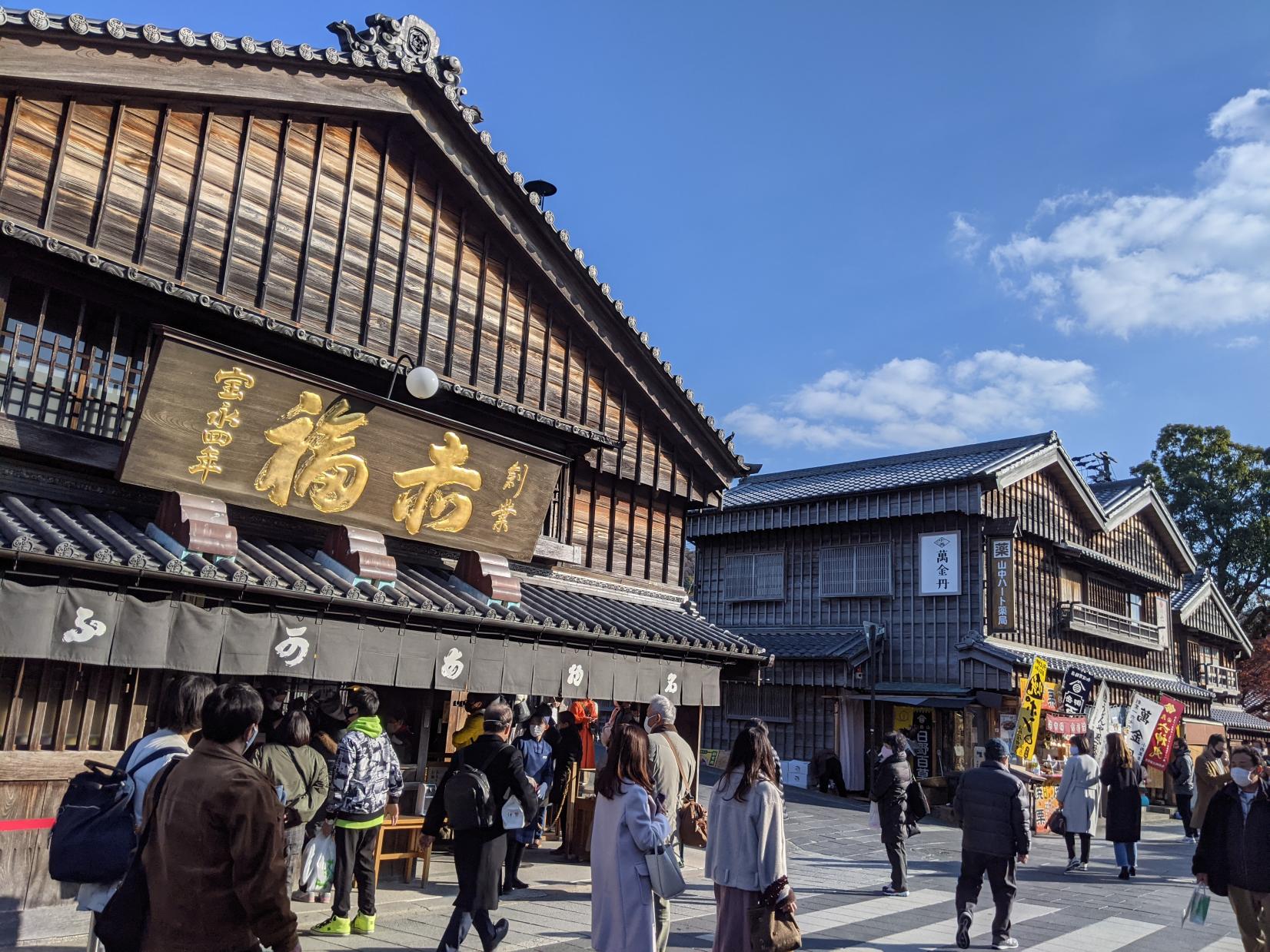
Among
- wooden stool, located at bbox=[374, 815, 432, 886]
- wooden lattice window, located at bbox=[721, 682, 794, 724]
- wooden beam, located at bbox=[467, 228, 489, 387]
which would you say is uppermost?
wooden beam, located at bbox=[467, 228, 489, 387]

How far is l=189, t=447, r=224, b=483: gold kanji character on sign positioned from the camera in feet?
30.6

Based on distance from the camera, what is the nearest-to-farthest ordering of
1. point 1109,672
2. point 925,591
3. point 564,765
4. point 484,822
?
point 484,822 < point 564,765 < point 925,591 < point 1109,672

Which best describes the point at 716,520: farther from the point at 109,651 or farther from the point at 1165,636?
the point at 109,651

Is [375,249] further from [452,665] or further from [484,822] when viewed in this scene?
[484,822]

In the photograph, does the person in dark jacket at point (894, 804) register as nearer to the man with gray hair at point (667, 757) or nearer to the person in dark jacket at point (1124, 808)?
the man with gray hair at point (667, 757)

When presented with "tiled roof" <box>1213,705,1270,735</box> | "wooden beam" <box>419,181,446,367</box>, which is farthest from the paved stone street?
"tiled roof" <box>1213,705,1270,735</box>

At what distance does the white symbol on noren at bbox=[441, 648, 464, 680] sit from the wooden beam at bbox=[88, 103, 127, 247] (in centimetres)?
552

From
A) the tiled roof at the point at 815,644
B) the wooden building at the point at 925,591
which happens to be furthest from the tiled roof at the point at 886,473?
the tiled roof at the point at 815,644

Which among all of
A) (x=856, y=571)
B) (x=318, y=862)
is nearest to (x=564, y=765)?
(x=318, y=862)

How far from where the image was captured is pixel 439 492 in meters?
11.6

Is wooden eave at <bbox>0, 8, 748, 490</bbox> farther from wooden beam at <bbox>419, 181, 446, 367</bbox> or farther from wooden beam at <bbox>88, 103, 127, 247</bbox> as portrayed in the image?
wooden beam at <bbox>419, 181, 446, 367</bbox>

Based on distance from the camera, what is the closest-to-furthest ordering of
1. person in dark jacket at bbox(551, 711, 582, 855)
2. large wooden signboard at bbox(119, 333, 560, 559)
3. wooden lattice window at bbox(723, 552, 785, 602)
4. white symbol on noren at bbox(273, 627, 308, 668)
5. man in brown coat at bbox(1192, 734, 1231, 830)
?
large wooden signboard at bbox(119, 333, 560, 559), white symbol on noren at bbox(273, 627, 308, 668), person in dark jacket at bbox(551, 711, 582, 855), man in brown coat at bbox(1192, 734, 1231, 830), wooden lattice window at bbox(723, 552, 785, 602)

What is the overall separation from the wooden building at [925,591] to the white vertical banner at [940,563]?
0.04 meters

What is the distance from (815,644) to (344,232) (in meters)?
19.2
